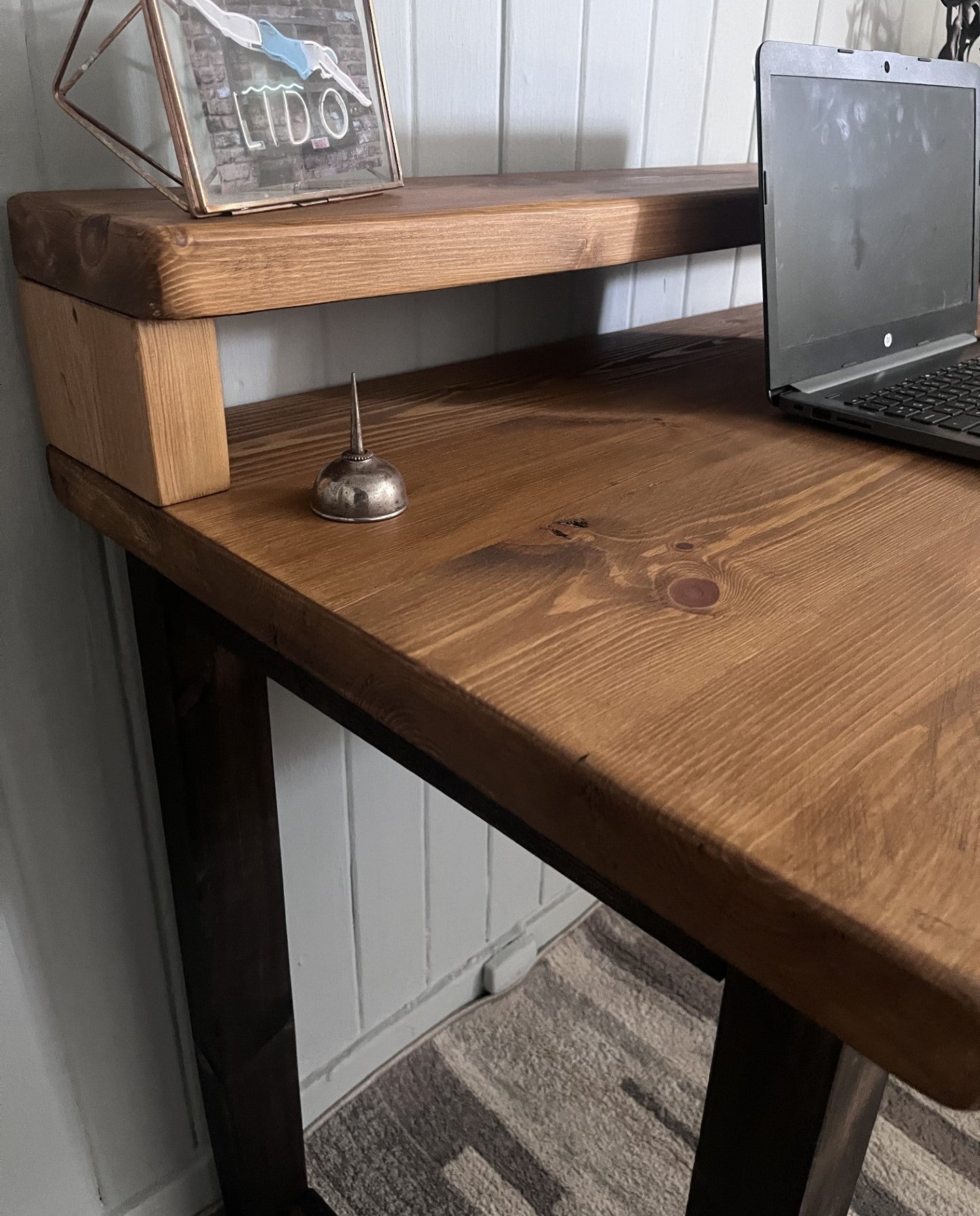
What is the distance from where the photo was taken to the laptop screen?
0.74 metres

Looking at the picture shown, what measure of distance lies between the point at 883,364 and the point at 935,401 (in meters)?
0.10

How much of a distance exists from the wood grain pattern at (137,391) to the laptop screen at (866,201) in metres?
0.42

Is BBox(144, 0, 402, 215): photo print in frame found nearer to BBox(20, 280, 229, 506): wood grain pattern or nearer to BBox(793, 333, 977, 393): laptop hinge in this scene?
BBox(20, 280, 229, 506): wood grain pattern

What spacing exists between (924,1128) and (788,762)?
1050mm

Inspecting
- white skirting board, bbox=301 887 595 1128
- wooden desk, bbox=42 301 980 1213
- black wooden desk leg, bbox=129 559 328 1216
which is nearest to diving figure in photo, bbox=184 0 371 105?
wooden desk, bbox=42 301 980 1213

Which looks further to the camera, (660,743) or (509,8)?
(509,8)

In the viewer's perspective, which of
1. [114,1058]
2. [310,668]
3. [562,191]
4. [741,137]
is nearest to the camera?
[310,668]

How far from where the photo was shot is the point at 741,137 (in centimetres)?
112

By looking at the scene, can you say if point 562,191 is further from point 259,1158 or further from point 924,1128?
point 924,1128

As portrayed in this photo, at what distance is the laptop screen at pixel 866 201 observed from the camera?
735 millimetres

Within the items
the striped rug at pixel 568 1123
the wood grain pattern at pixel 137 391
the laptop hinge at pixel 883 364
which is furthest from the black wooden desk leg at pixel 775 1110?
the striped rug at pixel 568 1123

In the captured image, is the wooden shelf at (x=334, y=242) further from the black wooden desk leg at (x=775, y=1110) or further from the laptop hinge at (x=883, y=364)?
the black wooden desk leg at (x=775, y=1110)

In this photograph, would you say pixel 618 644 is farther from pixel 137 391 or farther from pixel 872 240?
pixel 872 240

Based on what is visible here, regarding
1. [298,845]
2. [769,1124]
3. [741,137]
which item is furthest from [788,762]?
[741,137]
